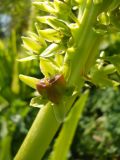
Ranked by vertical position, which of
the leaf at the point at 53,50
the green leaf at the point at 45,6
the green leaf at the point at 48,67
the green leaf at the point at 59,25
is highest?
the green leaf at the point at 45,6

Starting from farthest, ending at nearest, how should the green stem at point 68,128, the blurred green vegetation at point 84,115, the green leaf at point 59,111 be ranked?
the blurred green vegetation at point 84,115
the green leaf at point 59,111
the green stem at point 68,128

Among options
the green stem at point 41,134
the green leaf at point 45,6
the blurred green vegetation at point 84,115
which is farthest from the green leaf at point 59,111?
the blurred green vegetation at point 84,115

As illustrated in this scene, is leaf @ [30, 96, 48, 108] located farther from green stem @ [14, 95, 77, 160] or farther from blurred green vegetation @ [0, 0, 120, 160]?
blurred green vegetation @ [0, 0, 120, 160]


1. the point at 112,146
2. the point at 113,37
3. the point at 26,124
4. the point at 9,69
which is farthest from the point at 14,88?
the point at 113,37

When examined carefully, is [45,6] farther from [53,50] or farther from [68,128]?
[68,128]

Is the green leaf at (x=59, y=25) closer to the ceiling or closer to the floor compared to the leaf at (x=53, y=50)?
closer to the ceiling

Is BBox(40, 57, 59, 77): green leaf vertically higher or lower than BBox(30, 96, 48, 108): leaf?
higher

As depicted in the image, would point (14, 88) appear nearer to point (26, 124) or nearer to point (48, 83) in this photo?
point (26, 124)

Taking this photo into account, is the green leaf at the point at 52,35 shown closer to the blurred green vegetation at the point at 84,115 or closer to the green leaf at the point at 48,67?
the green leaf at the point at 48,67

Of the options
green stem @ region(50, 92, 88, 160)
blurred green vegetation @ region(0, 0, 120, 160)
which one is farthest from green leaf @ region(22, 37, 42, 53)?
blurred green vegetation @ region(0, 0, 120, 160)

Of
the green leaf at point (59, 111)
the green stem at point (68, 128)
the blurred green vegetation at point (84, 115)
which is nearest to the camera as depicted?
the green stem at point (68, 128)

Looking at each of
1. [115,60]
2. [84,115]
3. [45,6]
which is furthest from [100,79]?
[84,115]
